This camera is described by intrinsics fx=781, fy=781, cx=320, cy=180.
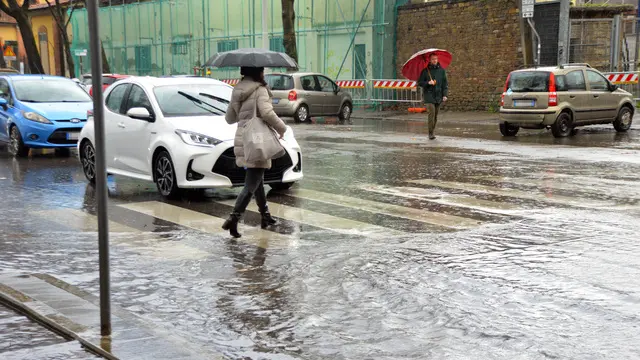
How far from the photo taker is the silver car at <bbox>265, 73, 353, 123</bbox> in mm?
26416

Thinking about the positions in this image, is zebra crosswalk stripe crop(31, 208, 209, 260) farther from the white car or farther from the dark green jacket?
the dark green jacket

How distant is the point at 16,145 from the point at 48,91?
5.27 ft

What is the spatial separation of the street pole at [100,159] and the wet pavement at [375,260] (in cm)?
49

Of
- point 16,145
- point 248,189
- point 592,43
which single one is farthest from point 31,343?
point 592,43

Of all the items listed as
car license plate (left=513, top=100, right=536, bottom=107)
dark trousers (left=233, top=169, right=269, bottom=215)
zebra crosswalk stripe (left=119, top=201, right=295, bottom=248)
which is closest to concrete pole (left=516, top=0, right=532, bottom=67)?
car license plate (left=513, top=100, right=536, bottom=107)

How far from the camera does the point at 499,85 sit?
93.2ft

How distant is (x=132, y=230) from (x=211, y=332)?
142 inches

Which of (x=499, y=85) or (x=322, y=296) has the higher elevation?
(x=499, y=85)

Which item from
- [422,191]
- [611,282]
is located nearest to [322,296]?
[611,282]

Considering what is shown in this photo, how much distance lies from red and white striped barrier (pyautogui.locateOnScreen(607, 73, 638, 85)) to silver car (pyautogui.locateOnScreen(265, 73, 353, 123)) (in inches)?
361

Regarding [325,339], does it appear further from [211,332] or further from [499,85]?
[499,85]

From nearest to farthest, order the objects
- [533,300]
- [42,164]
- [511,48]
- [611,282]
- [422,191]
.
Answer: [533,300]
[611,282]
[422,191]
[42,164]
[511,48]

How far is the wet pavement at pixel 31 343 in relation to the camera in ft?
14.7

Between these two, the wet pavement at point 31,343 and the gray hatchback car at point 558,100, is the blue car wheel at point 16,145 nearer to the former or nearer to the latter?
the gray hatchback car at point 558,100
